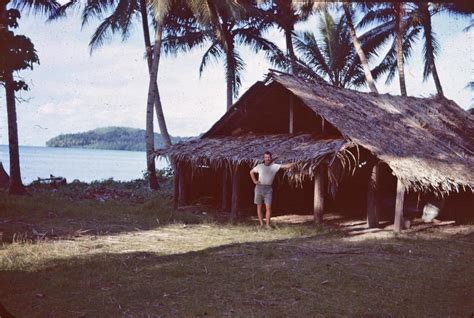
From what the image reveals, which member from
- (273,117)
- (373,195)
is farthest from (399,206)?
(273,117)

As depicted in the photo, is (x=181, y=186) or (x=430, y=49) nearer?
(x=181, y=186)

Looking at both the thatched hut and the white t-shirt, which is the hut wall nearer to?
the thatched hut

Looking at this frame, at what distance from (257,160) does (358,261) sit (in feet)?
13.9

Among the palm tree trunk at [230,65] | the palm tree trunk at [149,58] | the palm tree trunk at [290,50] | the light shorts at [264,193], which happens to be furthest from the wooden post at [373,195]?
the palm tree trunk at [290,50]

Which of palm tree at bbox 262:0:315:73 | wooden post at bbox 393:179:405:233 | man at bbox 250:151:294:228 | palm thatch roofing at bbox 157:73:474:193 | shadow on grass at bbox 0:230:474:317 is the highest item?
palm tree at bbox 262:0:315:73

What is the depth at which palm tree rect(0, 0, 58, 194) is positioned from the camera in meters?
10.0

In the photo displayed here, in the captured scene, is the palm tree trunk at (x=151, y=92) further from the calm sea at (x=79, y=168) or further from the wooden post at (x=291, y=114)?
the wooden post at (x=291, y=114)

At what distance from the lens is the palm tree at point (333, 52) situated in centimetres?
2528

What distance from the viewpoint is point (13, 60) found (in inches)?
406

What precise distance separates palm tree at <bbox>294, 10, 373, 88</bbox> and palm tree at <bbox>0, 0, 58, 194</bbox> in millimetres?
12986

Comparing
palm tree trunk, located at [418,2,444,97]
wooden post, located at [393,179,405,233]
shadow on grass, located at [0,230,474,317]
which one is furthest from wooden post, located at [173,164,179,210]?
palm tree trunk, located at [418,2,444,97]

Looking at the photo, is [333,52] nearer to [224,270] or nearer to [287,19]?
[287,19]

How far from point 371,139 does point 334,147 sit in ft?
3.65

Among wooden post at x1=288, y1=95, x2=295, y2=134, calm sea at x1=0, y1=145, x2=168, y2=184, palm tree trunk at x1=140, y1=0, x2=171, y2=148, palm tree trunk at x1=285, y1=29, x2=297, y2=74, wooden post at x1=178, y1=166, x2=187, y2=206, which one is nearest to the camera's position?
wooden post at x1=288, y1=95, x2=295, y2=134
